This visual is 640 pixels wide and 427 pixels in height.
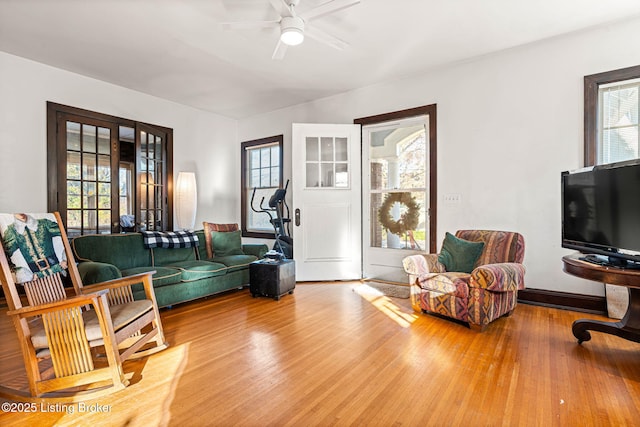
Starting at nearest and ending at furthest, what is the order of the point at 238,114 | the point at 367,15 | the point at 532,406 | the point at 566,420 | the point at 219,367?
the point at 566,420 → the point at 532,406 → the point at 219,367 → the point at 367,15 → the point at 238,114

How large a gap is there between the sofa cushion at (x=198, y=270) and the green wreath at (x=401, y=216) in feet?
7.57

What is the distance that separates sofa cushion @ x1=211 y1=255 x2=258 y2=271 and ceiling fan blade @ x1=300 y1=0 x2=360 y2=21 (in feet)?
9.13

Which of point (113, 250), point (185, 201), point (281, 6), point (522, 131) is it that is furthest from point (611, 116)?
point (185, 201)

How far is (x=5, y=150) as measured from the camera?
3.72 metres

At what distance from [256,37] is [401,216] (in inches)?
113

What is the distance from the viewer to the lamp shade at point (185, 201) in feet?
17.0

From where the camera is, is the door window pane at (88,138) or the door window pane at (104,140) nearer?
the door window pane at (88,138)

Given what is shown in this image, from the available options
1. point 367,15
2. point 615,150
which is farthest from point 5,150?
point 615,150

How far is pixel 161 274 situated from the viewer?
10.8 feet

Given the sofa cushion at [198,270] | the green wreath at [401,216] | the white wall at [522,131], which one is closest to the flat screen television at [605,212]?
the white wall at [522,131]

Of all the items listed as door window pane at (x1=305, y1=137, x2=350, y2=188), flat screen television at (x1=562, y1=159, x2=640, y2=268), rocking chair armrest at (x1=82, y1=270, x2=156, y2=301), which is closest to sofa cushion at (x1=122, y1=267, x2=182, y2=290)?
rocking chair armrest at (x1=82, y1=270, x2=156, y2=301)

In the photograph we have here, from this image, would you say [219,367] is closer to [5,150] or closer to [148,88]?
[5,150]

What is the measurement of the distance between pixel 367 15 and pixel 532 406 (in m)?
3.21

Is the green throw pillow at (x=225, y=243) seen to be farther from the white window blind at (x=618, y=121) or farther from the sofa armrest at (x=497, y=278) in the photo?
the white window blind at (x=618, y=121)
